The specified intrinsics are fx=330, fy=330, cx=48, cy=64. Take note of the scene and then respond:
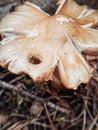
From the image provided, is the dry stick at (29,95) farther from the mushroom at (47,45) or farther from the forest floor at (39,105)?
the mushroom at (47,45)

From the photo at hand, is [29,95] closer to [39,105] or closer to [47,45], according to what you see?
[39,105]

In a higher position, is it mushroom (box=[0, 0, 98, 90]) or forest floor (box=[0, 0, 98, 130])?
mushroom (box=[0, 0, 98, 90])

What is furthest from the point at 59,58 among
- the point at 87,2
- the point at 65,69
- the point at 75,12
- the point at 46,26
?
the point at 87,2

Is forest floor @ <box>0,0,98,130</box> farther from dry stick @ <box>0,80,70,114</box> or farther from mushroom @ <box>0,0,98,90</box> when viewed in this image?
mushroom @ <box>0,0,98,90</box>

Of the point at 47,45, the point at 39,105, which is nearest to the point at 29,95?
the point at 39,105

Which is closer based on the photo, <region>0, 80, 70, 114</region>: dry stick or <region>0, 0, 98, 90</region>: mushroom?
<region>0, 0, 98, 90</region>: mushroom

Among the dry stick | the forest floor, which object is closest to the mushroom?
the forest floor
